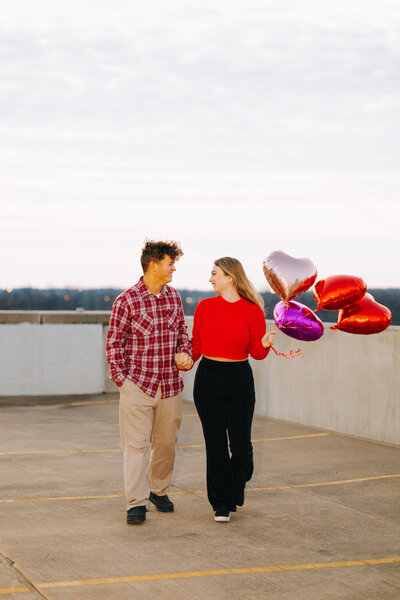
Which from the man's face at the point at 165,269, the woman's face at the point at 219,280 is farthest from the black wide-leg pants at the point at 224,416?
the man's face at the point at 165,269

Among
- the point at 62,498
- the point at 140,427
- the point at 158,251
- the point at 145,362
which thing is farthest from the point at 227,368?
the point at 62,498

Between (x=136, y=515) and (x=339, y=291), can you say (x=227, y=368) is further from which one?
(x=136, y=515)

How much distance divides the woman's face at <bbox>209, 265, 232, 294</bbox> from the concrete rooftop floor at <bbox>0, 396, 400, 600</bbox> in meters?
1.71

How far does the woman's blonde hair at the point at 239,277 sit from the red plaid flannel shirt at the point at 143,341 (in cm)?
51

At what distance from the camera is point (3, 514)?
683 centimetres

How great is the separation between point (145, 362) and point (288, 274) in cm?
122

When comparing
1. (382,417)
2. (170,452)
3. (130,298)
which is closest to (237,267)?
(130,298)

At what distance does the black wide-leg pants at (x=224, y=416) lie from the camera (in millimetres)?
6477

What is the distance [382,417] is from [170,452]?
4590mm

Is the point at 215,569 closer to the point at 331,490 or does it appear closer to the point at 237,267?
the point at 237,267

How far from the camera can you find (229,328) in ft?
21.1

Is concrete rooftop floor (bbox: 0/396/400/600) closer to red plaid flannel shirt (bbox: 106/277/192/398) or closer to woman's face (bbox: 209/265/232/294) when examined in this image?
red plaid flannel shirt (bbox: 106/277/192/398)

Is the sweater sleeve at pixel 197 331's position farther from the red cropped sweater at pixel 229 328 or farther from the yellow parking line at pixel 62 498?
the yellow parking line at pixel 62 498

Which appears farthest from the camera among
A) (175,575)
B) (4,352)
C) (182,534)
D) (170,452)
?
(4,352)
